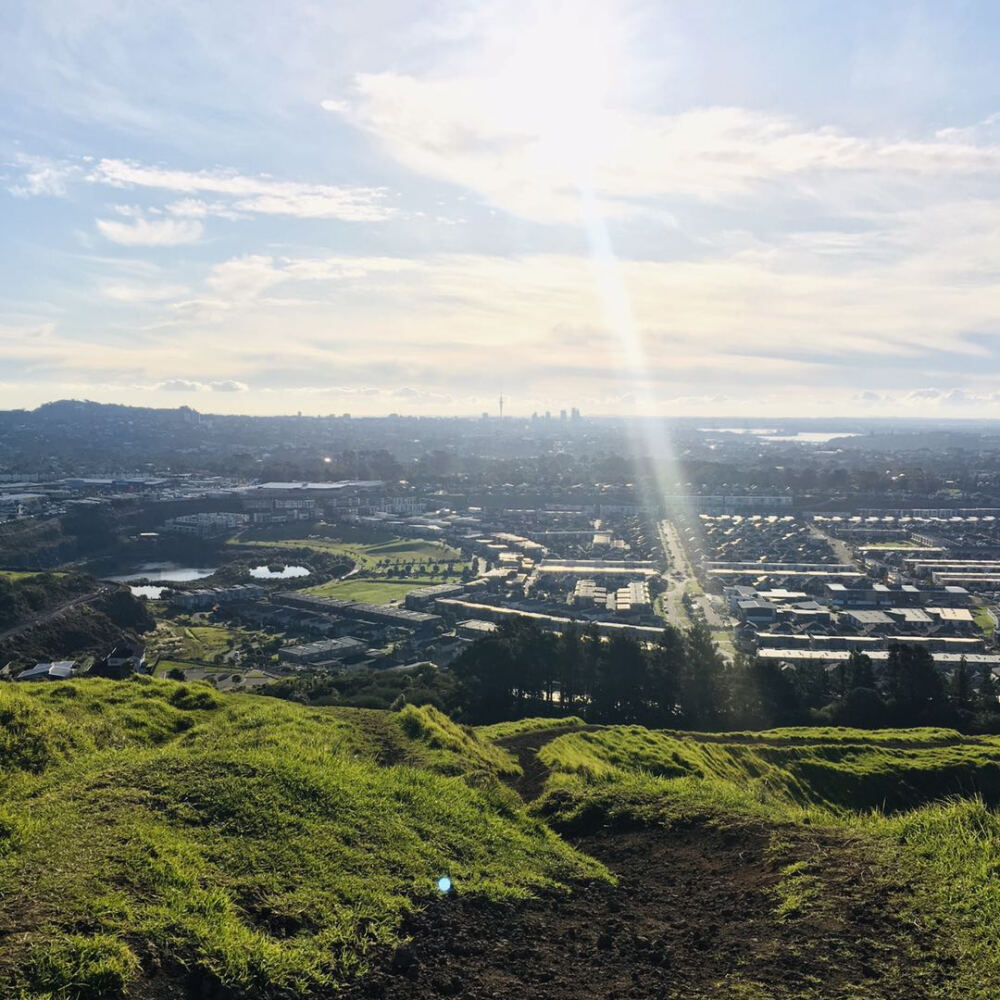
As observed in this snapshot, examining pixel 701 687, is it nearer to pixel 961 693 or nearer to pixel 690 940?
pixel 961 693

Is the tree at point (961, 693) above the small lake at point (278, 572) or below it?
above

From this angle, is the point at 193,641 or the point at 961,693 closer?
the point at 961,693

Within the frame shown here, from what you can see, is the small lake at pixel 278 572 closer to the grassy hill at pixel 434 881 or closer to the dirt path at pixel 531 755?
the dirt path at pixel 531 755

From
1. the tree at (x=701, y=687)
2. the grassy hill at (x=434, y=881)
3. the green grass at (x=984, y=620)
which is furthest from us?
the green grass at (x=984, y=620)

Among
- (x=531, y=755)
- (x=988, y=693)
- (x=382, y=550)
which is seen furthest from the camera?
(x=382, y=550)

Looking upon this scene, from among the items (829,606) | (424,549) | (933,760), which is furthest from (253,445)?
Answer: (933,760)

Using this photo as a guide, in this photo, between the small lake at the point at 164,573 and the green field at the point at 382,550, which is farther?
the green field at the point at 382,550

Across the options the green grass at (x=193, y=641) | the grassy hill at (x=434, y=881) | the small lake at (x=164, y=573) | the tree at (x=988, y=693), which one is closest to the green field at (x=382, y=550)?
the small lake at (x=164, y=573)

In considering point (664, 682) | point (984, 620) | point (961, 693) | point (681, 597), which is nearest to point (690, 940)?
point (664, 682)
